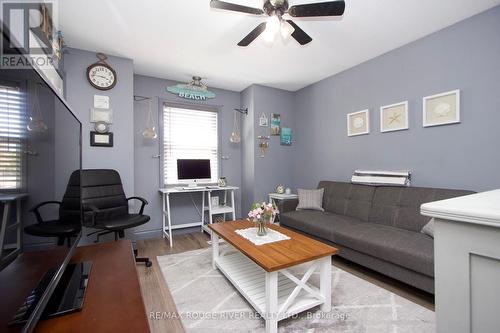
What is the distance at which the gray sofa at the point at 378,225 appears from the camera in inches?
70.6

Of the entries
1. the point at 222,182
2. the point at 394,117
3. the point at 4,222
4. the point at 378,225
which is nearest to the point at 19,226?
the point at 4,222

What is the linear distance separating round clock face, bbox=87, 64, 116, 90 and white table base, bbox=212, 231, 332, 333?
2616 millimetres

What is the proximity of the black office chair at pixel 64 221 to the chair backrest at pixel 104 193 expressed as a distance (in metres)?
1.52

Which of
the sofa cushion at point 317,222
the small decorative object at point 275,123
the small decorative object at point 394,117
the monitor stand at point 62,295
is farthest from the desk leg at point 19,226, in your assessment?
the small decorative object at point 275,123

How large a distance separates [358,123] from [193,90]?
8.57 feet

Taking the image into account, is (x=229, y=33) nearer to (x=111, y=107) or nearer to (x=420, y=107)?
(x=111, y=107)

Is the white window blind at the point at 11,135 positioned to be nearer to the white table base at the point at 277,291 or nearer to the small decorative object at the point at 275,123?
the white table base at the point at 277,291

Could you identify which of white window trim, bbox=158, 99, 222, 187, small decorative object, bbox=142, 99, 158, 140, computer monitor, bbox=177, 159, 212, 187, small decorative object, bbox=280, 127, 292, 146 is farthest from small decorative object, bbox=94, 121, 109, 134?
small decorative object, bbox=280, 127, 292, 146

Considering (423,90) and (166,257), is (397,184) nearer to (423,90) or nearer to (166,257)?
(423,90)

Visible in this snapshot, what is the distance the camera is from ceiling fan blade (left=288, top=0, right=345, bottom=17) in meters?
1.62

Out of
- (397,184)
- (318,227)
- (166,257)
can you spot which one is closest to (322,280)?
(318,227)

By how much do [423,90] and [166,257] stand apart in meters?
3.55

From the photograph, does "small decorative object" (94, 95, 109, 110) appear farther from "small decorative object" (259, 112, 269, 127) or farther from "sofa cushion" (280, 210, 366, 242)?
"sofa cushion" (280, 210, 366, 242)

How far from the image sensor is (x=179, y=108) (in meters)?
3.72
